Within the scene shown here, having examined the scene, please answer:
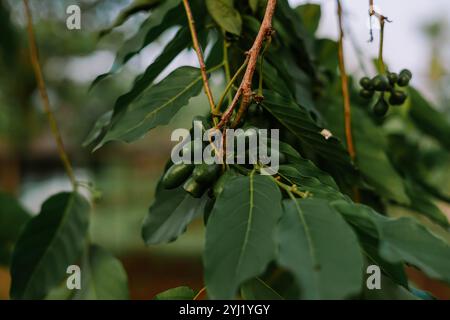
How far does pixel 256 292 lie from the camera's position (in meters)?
0.55

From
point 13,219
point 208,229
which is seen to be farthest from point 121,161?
point 208,229

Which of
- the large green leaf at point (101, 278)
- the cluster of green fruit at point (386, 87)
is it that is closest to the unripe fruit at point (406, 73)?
the cluster of green fruit at point (386, 87)

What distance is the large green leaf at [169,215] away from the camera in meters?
0.74

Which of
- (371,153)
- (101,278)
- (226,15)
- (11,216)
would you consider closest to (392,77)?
(371,153)

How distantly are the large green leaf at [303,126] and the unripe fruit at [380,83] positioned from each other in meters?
0.16

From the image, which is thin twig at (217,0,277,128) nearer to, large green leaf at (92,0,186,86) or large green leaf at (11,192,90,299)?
large green leaf at (92,0,186,86)

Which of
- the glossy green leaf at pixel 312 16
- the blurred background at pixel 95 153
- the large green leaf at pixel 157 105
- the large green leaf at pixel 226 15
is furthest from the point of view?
the blurred background at pixel 95 153

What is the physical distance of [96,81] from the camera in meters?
0.80

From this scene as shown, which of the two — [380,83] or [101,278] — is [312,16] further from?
[101,278]

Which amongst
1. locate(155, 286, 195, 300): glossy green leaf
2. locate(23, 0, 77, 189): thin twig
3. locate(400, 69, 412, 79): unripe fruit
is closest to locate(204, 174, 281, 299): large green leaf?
locate(155, 286, 195, 300): glossy green leaf

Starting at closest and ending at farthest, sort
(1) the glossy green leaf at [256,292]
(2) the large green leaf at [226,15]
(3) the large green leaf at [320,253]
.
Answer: (3) the large green leaf at [320,253], (1) the glossy green leaf at [256,292], (2) the large green leaf at [226,15]

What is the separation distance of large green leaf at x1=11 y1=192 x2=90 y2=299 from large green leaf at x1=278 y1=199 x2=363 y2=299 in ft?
1.72

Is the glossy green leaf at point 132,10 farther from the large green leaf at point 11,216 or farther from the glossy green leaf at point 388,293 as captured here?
the glossy green leaf at point 388,293

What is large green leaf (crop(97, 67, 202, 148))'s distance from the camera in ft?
2.19
